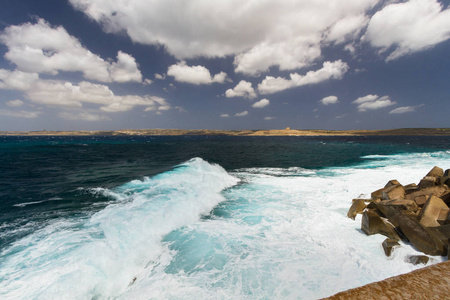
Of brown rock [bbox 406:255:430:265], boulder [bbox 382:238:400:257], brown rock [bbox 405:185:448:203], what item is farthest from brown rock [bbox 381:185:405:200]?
brown rock [bbox 406:255:430:265]

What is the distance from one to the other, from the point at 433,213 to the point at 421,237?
200 cm

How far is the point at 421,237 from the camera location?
5.89 meters

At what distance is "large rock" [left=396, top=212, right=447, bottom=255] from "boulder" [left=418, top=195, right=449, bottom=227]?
80 centimetres

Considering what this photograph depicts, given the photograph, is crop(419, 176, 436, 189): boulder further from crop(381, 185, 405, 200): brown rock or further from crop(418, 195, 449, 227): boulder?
crop(418, 195, 449, 227): boulder

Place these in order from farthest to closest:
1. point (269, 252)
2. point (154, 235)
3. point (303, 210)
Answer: point (303, 210), point (154, 235), point (269, 252)

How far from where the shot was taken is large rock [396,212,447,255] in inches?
218

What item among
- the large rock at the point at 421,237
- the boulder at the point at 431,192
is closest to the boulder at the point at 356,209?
the large rock at the point at 421,237

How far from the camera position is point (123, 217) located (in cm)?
838

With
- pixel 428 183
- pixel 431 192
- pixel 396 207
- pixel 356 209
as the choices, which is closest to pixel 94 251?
pixel 356 209

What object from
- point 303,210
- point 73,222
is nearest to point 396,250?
point 303,210

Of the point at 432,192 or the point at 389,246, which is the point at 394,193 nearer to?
the point at 432,192

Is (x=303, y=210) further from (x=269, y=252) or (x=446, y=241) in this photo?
(x=446, y=241)

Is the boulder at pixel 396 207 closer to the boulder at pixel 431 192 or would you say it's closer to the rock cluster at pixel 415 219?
the rock cluster at pixel 415 219

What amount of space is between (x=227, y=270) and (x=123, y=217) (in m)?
5.49
